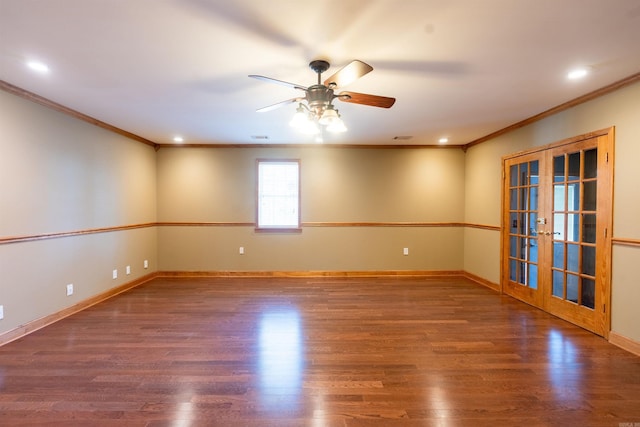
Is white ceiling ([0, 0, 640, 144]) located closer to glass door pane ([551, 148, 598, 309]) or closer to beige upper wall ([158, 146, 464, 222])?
glass door pane ([551, 148, 598, 309])

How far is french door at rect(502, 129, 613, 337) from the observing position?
9.75 ft

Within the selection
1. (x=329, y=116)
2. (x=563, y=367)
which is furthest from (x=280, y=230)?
(x=563, y=367)

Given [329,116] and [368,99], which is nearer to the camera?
[329,116]

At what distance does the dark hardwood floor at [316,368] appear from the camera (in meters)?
1.88

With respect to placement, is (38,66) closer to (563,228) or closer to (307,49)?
(307,49)

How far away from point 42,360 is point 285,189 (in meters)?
3.84

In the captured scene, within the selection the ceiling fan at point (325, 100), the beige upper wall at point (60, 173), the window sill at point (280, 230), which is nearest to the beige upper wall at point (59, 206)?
the beige upper wall at point (60, 173)

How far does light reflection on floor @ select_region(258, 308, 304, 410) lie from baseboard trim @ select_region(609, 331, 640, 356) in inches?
114

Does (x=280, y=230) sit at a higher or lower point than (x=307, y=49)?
lower

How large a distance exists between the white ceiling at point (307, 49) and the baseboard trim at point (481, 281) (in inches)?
101

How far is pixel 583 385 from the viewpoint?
85.5 inches

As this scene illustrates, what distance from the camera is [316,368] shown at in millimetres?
2389

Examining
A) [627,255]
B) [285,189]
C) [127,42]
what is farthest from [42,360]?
[627,255]

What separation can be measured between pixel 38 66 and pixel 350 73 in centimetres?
253
